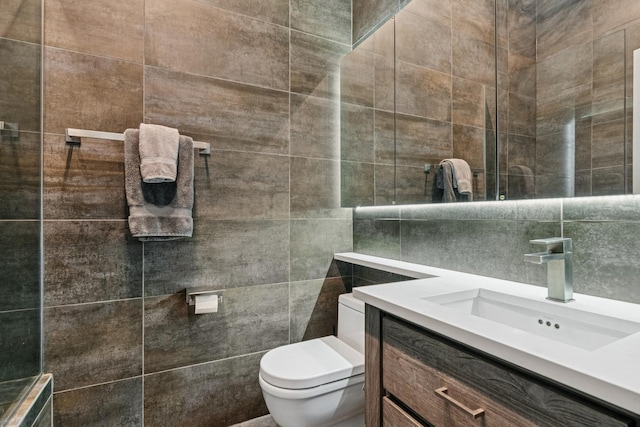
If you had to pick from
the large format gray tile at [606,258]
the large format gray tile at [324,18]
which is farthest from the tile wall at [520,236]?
the large format gray tile at [324,18]

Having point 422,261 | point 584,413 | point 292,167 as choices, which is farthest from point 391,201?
point 584,413

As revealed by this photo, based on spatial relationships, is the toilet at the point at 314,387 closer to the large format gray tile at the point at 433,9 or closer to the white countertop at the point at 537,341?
the white countertop at the point at 537,341

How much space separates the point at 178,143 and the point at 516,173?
1.44 meters

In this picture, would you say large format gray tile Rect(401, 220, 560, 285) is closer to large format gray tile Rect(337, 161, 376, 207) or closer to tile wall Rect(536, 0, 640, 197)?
tile wall Rect(536, 0, 640, 197)

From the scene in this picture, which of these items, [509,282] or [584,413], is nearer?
[584,413]

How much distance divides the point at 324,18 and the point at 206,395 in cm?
233

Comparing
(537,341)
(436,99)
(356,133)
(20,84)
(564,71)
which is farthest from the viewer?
(356,133)

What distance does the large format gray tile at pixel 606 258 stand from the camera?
3.00 feet

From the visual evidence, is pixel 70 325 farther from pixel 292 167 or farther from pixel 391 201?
pixel 391 201

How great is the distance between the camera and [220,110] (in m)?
1.72

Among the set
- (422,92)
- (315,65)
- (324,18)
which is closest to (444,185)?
(422,92)

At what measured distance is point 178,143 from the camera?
58.8 inches

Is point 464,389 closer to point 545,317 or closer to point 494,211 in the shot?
point 545,317

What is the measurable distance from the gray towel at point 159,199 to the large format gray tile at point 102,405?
708mm
